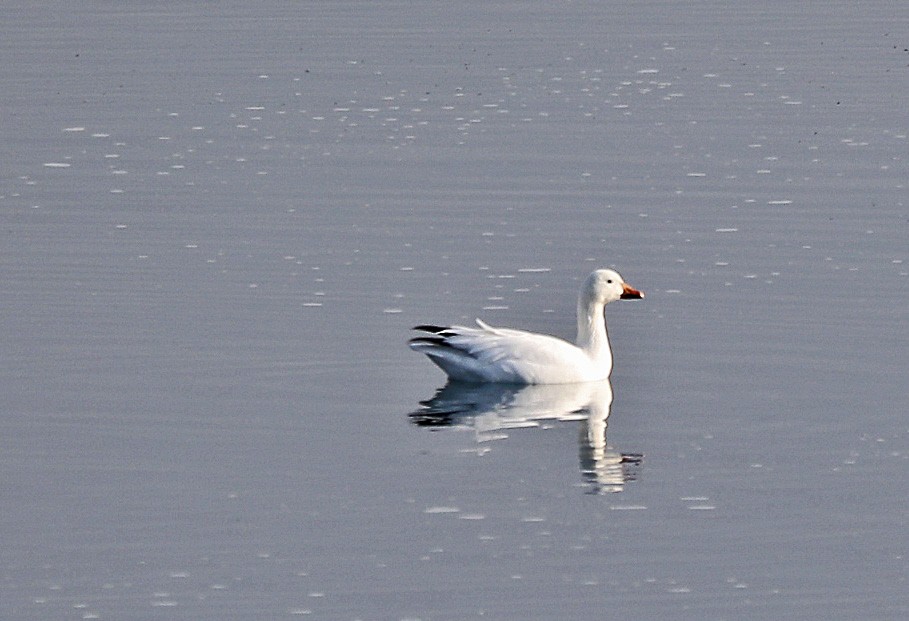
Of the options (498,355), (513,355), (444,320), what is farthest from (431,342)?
(444,320)

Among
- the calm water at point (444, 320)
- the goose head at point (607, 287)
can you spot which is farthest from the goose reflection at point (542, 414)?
the goose head at point (607, 287)

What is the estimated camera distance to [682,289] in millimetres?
18500

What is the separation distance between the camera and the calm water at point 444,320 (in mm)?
11891

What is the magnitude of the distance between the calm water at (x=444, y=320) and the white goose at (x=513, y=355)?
6.5 inches

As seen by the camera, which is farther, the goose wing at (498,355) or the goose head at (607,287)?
the goose head at (607,287)

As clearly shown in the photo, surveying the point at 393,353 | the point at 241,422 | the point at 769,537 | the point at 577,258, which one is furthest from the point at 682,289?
the point at 769,537

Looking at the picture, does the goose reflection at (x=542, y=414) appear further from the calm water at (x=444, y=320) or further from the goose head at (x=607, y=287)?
the goose head at (x=607, y=287)

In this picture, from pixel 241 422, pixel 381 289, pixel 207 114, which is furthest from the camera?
pixel 207 114

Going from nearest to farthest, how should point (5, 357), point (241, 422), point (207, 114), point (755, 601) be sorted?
point (755, 601)
point (241, 422)
point (5, 357)
point (207, 114)

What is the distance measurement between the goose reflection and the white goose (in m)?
0.10

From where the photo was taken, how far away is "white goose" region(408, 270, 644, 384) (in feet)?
53.5

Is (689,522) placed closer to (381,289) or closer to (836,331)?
(836,331)

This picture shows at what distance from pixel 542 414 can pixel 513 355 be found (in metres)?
0.85

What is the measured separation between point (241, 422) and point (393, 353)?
242cm
